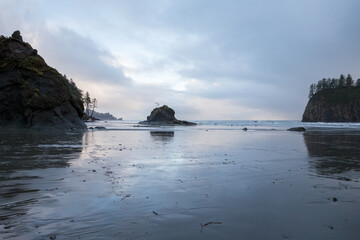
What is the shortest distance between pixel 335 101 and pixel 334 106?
3.79 metres

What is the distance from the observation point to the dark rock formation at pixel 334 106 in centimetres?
15288

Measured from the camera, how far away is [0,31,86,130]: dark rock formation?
33.8 m

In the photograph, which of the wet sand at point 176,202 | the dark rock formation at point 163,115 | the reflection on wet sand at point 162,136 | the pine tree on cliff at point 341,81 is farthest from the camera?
the pine tree on cliff at point 341,81

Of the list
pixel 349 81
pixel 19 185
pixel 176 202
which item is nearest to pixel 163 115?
pixel 19 185

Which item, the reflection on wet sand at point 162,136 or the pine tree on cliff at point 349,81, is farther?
the pine tree on cliff at point 349,81

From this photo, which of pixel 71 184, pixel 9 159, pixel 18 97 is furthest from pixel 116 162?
pixel 18 97

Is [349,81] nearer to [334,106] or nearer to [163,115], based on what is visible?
[334,106]

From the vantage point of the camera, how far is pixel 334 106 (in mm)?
164375

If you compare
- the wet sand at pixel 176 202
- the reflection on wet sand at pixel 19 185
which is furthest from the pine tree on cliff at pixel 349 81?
the reflection on wet sand at pixel 19 185

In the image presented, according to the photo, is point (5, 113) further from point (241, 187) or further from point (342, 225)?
point (342, 225)

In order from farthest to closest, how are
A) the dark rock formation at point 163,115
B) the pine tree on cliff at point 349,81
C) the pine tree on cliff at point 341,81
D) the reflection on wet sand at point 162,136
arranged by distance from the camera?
the pine tree on cliff at point 341,81, the pine tree on cliff at point 349,81, the dark rock formation at point 163,115, the reflection on wet sand at point 162,136

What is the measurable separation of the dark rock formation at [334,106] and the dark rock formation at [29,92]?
578ft

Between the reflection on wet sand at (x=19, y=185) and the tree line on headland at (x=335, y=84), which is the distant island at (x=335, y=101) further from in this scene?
the reflection on wet sand at (x=19, y=185)

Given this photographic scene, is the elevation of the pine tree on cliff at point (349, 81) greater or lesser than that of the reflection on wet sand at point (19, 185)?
greater
